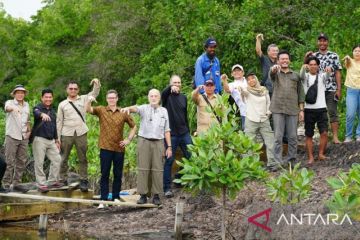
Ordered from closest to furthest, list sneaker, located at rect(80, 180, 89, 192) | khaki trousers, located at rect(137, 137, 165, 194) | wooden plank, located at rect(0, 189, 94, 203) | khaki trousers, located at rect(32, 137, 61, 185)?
khaki trousers, located at rect(137, 137, 165, 194)
khaki trousers, located at rect(32, 137, 61, 185)
wooden plank, located at rect(0, 189, 94, 203)
sneaker, located at rect(80, 180, 89, 192)

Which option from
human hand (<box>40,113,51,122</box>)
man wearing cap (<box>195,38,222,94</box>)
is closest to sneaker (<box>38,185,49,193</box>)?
human hand (<box>40,113,51,122</box>)

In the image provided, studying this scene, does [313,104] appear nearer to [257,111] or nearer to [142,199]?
[257,111]

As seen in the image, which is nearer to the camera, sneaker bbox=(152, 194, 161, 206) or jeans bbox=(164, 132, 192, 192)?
sneaker bbox=(152, 194, 161, 206)

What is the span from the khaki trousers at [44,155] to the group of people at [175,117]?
16 mm

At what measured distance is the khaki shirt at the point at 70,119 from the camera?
12.5m

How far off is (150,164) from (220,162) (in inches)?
118

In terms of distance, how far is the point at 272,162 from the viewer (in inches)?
472

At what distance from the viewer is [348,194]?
686 cm

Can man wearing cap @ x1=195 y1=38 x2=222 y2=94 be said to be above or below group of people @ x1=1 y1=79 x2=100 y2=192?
above

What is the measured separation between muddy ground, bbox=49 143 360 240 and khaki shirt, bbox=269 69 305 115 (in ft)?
3.11

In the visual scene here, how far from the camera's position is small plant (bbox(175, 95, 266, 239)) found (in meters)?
9.03

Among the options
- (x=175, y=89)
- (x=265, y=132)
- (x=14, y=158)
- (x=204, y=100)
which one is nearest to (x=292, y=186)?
(x=265, y=132)

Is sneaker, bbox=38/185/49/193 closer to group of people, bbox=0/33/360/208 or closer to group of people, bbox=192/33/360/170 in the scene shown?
group of people, bbox=0/33/360/208

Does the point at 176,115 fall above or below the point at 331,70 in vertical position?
below
